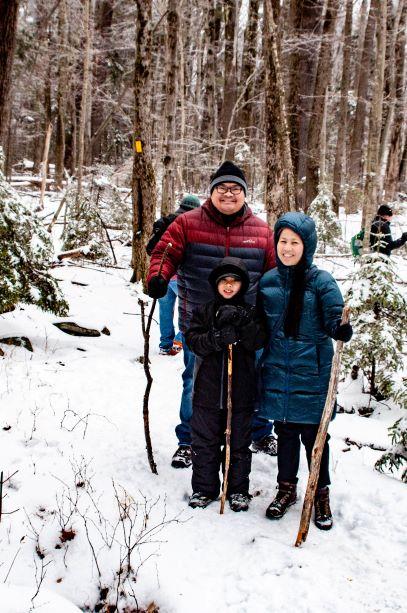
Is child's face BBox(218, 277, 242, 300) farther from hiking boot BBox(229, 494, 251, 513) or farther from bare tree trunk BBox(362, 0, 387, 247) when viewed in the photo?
bare tree trunk BBox(362, 0, 387, 247)

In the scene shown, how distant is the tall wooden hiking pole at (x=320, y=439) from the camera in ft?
8.86

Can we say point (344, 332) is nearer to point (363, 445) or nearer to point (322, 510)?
point (322, 510)

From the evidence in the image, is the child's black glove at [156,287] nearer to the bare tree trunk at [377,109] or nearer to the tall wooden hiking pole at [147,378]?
the tall wooden hiking pole at [147,378]

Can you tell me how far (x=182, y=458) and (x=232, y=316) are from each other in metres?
1.47

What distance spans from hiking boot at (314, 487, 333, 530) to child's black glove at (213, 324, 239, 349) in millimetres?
1218

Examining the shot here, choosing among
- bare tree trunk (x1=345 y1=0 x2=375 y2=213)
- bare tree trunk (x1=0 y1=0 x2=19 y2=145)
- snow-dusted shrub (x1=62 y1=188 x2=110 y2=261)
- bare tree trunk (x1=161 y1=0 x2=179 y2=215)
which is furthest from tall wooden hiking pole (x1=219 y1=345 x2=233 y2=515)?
bare tree trunk (x1=345 y1=0 x2=375 y2=213)

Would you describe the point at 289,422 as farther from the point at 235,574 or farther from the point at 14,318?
the point at 14,318

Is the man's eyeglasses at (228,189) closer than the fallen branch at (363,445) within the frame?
Yes

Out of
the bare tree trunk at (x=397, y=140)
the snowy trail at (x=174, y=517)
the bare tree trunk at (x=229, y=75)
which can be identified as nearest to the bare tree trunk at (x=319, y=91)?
the bare tree trunk at (x=229, y=75)

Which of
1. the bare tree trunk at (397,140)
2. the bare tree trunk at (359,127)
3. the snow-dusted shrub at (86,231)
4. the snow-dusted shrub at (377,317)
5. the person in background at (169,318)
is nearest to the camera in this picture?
the snow-dusted shrub at (377,317)

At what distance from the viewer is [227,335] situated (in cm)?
295

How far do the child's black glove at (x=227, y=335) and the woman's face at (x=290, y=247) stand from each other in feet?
1.85

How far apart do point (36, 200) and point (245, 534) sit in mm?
18589

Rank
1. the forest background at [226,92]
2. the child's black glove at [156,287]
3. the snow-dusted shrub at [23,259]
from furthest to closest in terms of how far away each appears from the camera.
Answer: the forest background at [226,92] → the snow-dusted shrub at [23,259] → the child's black glove at [156,287]
